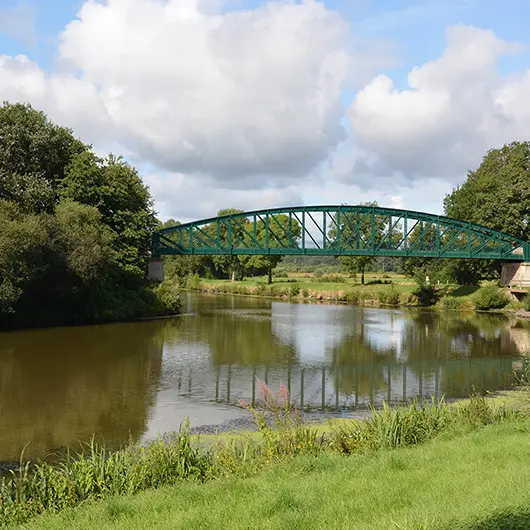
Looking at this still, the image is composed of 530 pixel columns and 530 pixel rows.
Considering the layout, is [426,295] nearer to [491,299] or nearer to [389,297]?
[389,297]

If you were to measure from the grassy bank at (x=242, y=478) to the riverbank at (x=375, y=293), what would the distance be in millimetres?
49849

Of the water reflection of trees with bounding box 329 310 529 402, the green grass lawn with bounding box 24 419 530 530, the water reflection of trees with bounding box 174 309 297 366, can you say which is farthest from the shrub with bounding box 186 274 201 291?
the green grass lawn with bounding box 24 419 530 530

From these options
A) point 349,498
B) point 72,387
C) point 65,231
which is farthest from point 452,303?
point 349,498

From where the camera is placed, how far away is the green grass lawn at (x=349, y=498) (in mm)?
7004

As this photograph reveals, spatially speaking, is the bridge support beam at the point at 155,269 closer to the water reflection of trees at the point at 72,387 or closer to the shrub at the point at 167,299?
the shrub at the point at 167,299

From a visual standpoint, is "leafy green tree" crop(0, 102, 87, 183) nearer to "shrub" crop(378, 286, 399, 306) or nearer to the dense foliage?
the dense foliage

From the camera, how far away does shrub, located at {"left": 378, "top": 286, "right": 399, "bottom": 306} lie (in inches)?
2832

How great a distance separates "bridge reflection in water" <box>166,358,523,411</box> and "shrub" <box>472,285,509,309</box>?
36017 mm

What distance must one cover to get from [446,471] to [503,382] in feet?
52.5

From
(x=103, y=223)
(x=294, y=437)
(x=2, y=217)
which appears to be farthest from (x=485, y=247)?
(x=294, y=437)

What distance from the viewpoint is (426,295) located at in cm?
7056

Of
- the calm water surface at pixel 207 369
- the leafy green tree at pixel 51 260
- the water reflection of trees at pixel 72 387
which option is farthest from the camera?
the leafy green tree at pixel 51 260

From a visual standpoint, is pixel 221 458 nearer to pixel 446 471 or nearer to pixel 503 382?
pixel 446 471

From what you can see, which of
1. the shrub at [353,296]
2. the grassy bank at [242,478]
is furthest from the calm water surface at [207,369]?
the shrub at [353,296]
